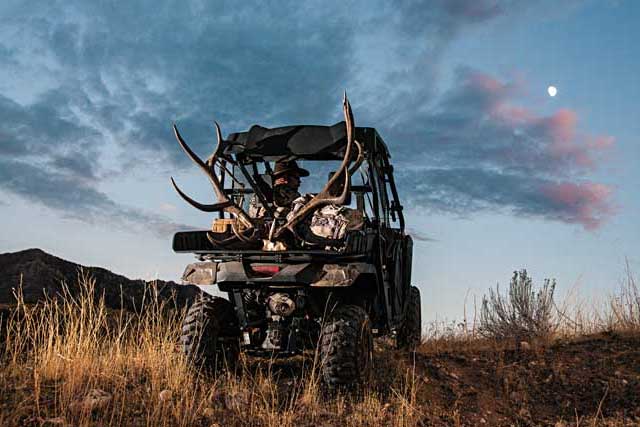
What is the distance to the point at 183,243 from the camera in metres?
7.31

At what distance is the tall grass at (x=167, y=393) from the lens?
239 inches

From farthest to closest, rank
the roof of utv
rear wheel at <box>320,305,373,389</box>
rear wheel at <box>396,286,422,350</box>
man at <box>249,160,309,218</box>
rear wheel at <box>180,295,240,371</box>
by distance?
rear wheel at <box>396,286,422,350</box>
man at <box>249,160,309,218</box>
the roof of utv
rear wheel at <box>180,295,240,371</box>
rear wheel at <box>320,305,373,389</box>

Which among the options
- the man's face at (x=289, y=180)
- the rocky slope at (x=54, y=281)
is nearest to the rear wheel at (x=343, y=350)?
the man's face at (x=289, y=180)

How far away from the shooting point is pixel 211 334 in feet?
23.9

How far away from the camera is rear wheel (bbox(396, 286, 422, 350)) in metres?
10.5

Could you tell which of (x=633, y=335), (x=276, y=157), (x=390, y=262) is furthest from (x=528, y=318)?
(x=276, y=157)

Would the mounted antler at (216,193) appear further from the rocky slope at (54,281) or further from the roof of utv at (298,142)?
the rocky slope at (54,281)

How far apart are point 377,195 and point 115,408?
3.85 meters

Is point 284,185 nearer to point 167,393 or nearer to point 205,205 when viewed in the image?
point 205,205

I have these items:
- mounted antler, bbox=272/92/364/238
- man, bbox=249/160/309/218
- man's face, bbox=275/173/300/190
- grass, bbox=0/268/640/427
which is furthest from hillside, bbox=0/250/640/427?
man's face, bbox=275/173/300/190

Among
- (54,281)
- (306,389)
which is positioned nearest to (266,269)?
(306,389)

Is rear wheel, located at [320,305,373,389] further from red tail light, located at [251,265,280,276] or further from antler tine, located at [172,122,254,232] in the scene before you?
antler tine, located at [172,122,254,232]

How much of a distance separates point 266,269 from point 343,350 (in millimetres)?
1181

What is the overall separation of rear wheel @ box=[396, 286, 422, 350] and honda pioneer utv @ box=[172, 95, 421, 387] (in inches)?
92.6
